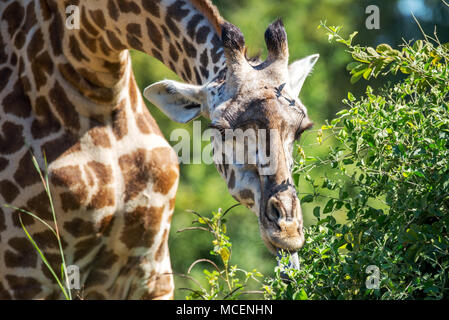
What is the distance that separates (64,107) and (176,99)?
2.27 feet

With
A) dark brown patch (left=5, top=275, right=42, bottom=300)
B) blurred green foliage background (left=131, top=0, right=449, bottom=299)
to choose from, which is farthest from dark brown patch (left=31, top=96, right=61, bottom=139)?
blurred green foliage background (left=131, top=0, right=449, bottom=299)

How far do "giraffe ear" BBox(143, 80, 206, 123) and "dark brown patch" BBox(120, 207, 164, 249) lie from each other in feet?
2.31

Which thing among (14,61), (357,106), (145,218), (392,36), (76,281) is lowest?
(76,281)

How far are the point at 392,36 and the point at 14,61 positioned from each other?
9.92m

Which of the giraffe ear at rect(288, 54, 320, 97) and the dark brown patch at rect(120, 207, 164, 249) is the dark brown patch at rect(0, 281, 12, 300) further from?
the giraffe ear at rect(288, 54, 320, 97)

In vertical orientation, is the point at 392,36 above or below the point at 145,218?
above

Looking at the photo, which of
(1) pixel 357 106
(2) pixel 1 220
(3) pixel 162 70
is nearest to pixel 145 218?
(2) pixel 1 220

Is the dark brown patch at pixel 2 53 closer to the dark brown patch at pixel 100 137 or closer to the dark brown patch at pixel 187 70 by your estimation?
the dark brown patch at pixel 100 137

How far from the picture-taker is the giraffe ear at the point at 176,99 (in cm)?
269

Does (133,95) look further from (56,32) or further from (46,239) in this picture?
(46,239)

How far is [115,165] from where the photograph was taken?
331 cm

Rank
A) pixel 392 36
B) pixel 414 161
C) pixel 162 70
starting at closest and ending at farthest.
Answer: pixel 414 161, pixel 162 70, pixel 392 36

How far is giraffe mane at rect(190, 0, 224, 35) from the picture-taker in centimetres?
277

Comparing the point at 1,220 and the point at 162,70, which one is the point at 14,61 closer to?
the point at 1,220
